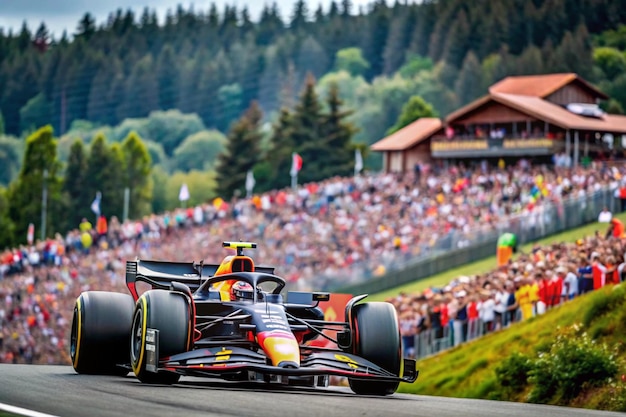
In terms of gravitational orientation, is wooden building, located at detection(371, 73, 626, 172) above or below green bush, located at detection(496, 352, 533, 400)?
above

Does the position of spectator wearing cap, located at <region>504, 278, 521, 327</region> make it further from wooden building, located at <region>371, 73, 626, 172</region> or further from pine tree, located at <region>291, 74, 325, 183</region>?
pine tree, located at <region>291, 74, 325, 183</region>

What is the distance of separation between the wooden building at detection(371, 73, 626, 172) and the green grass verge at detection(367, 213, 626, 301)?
1527 cm

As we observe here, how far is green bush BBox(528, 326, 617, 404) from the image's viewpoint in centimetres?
1802

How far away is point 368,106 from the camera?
540 ft

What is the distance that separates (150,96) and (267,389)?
182594mm

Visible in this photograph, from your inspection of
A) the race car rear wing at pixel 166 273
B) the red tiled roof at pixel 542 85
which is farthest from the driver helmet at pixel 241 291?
the red tiled roof at pixel 542 85

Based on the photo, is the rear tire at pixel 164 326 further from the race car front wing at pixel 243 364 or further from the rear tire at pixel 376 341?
the rear tire at pixel 376 341

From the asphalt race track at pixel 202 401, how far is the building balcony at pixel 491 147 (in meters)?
42.4

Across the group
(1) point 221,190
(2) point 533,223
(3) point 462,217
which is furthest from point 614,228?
(1) point 221,190

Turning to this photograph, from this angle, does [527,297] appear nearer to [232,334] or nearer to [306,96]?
[232,334]

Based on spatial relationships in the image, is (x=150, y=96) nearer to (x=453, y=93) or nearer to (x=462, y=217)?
(x=453, y=93)

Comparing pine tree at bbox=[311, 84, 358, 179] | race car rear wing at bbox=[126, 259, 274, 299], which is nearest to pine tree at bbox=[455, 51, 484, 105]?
pine tree at bbox=[311, 84, 358, 179]

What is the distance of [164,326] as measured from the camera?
603 inches

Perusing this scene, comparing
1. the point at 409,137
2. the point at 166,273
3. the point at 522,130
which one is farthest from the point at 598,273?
the point at 409,137
